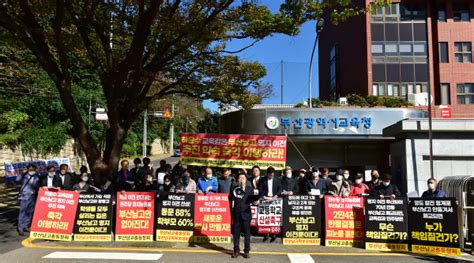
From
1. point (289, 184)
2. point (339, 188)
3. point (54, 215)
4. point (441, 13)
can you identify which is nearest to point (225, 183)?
point (289, 184)

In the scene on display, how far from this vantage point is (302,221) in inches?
381

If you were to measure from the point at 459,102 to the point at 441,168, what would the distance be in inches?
844

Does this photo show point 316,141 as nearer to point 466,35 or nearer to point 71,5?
point 71,5

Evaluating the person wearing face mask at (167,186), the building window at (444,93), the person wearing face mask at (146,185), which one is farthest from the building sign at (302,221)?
the building window at (444,93)

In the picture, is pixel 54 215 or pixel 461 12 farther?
pixel 461 12

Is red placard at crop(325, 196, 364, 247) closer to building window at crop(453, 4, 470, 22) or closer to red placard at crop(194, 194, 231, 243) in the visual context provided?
red placard at crop(194, 194, 231, 243)

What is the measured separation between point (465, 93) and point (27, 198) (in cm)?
3146

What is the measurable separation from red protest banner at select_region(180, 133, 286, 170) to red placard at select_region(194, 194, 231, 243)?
2729mm

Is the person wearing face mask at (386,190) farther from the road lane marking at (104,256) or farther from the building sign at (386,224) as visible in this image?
the road lane marking at (104,256)

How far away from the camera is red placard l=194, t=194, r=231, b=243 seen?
967 centimetres

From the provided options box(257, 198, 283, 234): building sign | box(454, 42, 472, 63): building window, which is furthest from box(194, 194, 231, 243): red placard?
box(454, 42, 472, 63): building window

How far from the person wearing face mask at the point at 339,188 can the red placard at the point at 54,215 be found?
20.0ft

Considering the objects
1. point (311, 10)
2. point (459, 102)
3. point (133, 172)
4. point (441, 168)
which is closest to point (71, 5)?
point (133, 172)

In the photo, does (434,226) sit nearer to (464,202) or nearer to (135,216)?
(464,202)
